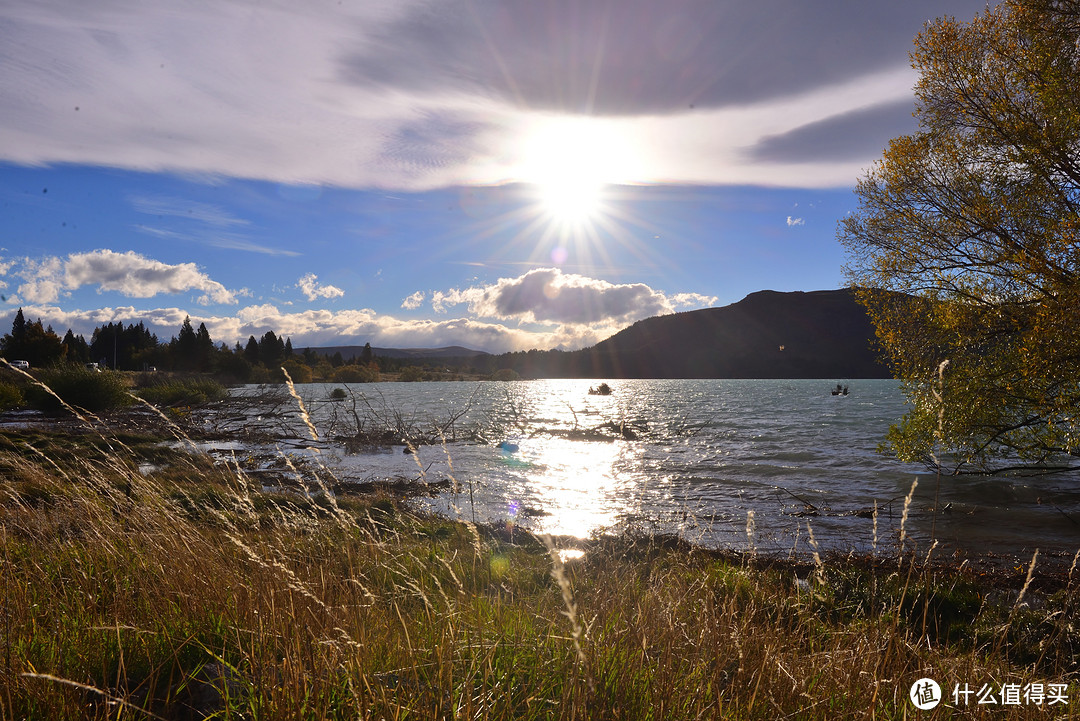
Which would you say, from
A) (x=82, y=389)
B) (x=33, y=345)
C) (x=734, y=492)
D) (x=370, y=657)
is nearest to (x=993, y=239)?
(x=734, y=492)

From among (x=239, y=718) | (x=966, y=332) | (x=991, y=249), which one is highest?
(x=991, y=249)

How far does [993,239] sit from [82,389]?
38.5 metres

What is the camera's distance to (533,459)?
2459 cm

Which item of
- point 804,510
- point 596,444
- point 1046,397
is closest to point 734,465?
point 804,510

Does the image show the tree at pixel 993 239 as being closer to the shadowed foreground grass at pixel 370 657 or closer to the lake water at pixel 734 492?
the lake water at pixel 734 492

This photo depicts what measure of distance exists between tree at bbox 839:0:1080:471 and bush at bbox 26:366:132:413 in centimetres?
3344

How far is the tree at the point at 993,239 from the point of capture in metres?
11.0

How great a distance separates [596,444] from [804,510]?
1675 centimetres

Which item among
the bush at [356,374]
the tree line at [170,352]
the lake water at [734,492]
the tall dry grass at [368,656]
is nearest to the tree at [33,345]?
the tree line at [170,352]

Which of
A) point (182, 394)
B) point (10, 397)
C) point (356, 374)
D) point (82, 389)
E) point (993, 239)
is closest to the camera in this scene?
point (993, 239)

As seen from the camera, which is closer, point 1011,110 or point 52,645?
point 52,645

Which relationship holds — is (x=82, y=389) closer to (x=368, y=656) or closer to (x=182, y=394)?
(x=182, y=394)

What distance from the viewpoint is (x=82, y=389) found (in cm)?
2822

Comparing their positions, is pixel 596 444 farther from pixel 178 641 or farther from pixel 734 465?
pixel 178 641
